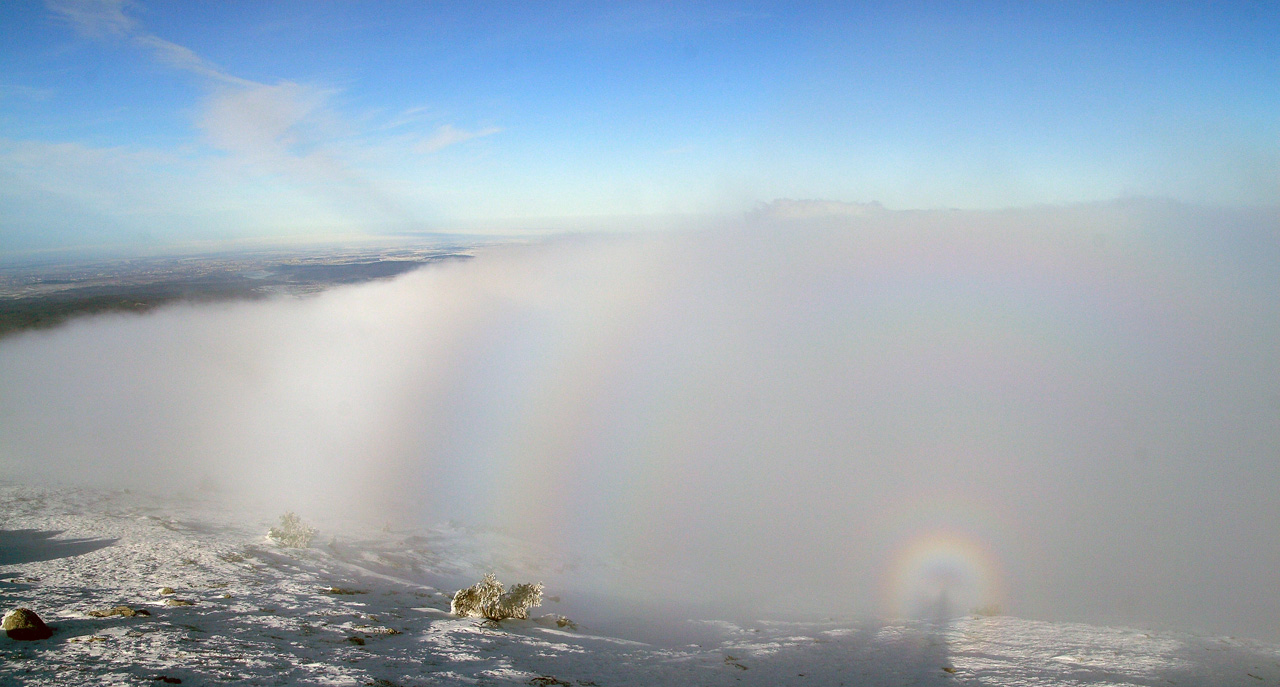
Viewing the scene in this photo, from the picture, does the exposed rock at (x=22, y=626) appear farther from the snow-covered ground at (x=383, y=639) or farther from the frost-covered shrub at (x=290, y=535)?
the frost-covered shrub at (x=290, y=535)

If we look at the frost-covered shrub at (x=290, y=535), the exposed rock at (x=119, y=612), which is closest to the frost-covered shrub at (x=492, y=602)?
the exposed rock at (x=119, y=612)

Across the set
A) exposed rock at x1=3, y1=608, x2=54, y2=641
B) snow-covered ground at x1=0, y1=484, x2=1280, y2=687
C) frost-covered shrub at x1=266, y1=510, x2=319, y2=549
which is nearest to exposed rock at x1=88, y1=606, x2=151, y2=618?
snow-covered ground at x1=0, y1=484, x2=1280, y2=687

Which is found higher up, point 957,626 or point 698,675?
point 698,675

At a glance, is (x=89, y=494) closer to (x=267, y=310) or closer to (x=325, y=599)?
(x=325, y=599)

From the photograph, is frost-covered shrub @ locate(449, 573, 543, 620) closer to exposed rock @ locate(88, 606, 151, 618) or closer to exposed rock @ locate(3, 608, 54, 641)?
exposed rock @ locate(88, 606, 151, 618)

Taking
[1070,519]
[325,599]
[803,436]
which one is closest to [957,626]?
[325,599]

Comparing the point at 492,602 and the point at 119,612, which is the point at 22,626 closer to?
the point at 119,612
